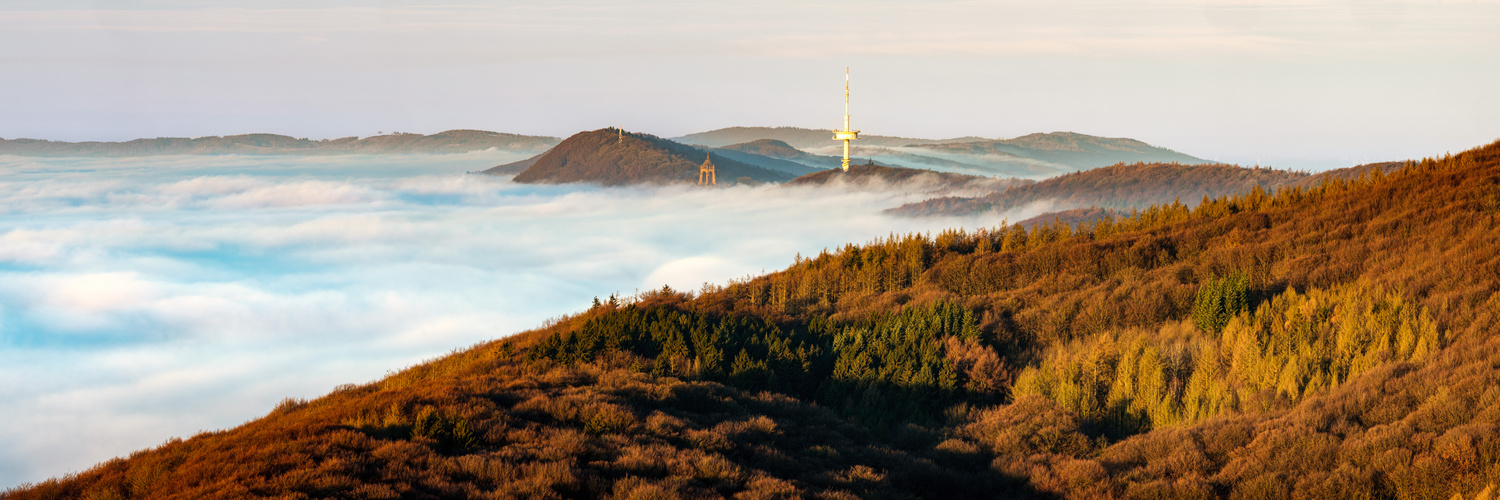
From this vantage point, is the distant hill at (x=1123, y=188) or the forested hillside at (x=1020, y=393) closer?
the forested hillside at (x=1020, y=393)

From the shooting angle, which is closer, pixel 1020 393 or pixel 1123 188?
pixel 1020 393

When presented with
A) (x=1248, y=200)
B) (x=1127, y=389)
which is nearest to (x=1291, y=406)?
(x=1127, y=389)

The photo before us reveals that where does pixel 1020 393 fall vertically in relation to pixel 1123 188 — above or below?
above

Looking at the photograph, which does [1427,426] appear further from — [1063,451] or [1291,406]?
[1063,451]

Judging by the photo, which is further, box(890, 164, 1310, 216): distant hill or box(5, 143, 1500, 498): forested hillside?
box(890, 164, 1310, 216): distant hill
